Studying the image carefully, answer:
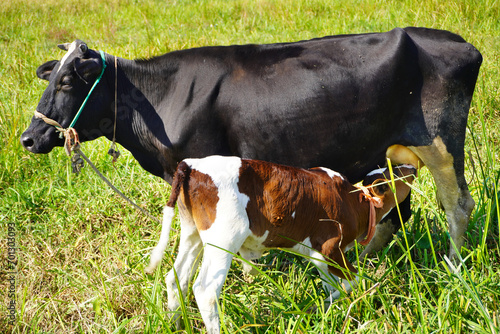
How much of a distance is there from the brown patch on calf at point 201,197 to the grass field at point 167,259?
40 centimetres

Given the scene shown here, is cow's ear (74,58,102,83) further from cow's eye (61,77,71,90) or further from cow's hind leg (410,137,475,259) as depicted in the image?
cow's hind leg (410,137,475,259)

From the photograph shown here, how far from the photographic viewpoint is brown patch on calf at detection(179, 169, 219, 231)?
2588 millimetres

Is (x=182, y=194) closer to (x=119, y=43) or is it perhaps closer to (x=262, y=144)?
(x=262, y=144)

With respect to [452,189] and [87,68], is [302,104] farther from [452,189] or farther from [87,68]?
[87,68]

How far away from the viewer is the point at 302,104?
10.6ft

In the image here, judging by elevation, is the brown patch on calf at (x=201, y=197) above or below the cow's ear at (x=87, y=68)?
below

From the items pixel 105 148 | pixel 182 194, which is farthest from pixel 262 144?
pixel 105 148

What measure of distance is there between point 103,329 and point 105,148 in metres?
2.36

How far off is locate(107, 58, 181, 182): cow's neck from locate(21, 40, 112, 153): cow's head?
0.42ft

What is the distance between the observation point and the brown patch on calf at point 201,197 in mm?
2588

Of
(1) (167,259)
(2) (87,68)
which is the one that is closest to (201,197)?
(1) (167,259)

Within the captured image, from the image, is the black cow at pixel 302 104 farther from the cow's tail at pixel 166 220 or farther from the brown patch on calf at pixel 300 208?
the cow's tail at pixel 166 220

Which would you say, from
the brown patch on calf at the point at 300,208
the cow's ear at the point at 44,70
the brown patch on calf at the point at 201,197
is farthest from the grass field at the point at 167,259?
the cow's ear at the point at 44,70

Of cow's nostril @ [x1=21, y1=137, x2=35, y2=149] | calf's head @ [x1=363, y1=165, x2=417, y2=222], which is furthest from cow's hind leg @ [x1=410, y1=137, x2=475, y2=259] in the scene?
cow's nostril @ [x1=21, y1=137, x2=35, y2=149]
